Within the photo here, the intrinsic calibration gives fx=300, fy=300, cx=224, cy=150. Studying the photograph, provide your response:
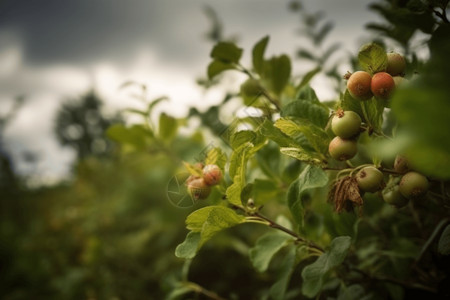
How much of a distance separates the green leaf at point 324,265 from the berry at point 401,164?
0.16 m

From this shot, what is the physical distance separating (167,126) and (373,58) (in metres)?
0.84

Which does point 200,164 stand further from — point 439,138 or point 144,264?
point 144,264

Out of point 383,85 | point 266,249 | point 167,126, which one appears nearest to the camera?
point 383,85

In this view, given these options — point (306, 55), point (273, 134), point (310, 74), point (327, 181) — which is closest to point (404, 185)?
point (327, 181)

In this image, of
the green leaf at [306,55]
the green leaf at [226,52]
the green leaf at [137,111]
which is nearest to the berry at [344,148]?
the green leaf at [226,52]

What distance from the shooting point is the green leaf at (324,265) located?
57cm

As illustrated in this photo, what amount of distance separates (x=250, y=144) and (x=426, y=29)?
1.67 ft

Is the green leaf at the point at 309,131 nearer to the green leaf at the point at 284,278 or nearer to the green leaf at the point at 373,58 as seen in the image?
the green leaf at the point at 373,58

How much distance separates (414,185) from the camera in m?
0.48

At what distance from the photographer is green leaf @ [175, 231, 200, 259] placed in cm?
58

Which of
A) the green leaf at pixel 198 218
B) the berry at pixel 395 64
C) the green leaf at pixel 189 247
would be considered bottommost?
the green leaf at pixel 189 247

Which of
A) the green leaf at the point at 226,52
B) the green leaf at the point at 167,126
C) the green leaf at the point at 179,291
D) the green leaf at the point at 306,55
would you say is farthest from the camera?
the green leaf at the point at 306,55

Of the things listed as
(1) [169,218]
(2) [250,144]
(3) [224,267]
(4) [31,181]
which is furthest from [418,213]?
(4) [31,181]

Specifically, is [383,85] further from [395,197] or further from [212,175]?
[212,175]
